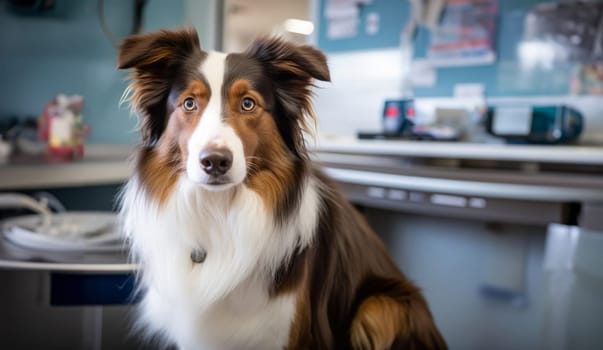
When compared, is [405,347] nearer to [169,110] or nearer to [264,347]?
[264,347]

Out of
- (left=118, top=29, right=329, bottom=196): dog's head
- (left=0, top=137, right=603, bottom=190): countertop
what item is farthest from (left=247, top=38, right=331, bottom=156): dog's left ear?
(left=0, top=137, right=603, bottom=190): countertop

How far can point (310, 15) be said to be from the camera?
3166 millimetres

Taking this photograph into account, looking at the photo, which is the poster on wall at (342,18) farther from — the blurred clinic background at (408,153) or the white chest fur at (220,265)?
the white chest fur at (220,265)

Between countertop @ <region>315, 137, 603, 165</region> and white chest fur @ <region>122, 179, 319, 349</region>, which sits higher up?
countertop @ <region>315, 137, 603, 165</region>

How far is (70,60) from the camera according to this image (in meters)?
2.71

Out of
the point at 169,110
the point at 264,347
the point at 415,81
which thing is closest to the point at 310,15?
the point at 415,81

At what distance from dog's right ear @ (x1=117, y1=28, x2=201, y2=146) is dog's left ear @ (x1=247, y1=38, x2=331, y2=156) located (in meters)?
0.14

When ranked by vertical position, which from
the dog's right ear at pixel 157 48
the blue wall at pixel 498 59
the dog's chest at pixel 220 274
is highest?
the blue wall at pixel 498 59

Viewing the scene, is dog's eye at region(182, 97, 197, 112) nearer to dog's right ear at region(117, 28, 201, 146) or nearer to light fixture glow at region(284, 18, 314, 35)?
dog's right ear at region(117, 28, 201, 146)

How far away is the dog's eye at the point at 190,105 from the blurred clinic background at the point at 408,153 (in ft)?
0.83

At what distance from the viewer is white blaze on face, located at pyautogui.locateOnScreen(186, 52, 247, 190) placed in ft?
3.13

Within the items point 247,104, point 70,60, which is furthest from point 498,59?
point 70,60

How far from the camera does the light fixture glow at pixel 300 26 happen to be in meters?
3.15

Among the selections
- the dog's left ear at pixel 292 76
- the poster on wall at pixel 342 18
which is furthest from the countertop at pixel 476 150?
the poster on wall at pixel 342 18
